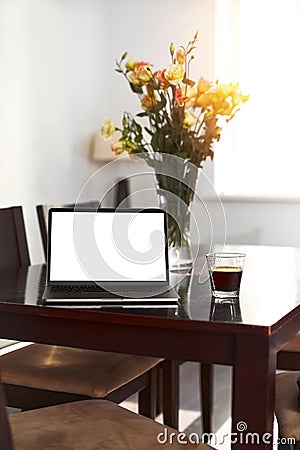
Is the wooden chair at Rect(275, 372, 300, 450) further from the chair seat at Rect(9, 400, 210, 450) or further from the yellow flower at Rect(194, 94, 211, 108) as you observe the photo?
the yellow flower at Rect(194, 94, 211, 108)

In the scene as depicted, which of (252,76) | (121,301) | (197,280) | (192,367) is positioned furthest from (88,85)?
(121,301)

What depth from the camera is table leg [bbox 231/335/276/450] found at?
1.62 meters

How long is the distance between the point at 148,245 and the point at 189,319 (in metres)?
0.40

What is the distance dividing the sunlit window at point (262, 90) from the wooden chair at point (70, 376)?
2229mm

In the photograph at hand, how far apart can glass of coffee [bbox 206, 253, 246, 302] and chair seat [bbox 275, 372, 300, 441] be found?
0.30 m

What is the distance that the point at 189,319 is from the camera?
1709mm

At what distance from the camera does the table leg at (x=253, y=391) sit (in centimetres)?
162

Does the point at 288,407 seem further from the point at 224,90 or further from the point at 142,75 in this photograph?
the point at 142,75

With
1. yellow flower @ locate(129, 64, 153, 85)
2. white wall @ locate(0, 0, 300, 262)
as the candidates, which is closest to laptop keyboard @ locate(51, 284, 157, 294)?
yellow flower @ locate(129, 64, 153, 85)

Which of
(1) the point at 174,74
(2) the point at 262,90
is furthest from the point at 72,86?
(1) the point at 174,74

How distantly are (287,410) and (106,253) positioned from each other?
0.61 meters

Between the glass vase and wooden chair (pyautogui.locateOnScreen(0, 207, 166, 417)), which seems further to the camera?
the glass vase

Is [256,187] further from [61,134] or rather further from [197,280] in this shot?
[197,280]

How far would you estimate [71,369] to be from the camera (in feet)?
7.72
